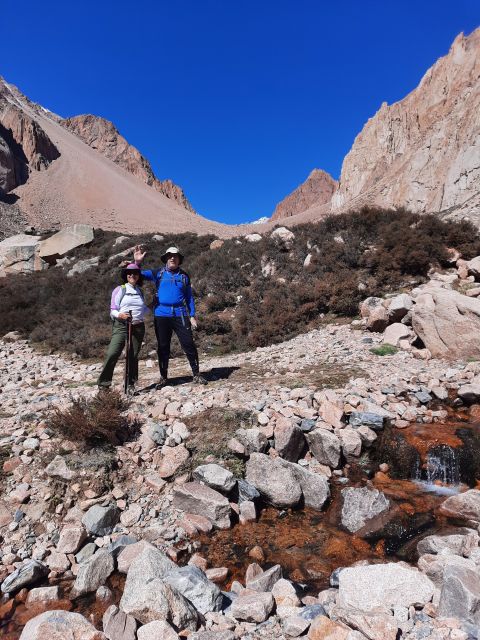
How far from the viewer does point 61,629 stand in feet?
8.14

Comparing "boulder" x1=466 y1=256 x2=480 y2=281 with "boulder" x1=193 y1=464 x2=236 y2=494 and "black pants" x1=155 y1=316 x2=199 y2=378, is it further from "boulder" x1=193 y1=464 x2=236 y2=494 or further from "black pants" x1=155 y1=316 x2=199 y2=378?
"boulder" x1=193 y1=464 x2=236 y2=494

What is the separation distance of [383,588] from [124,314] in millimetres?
5051

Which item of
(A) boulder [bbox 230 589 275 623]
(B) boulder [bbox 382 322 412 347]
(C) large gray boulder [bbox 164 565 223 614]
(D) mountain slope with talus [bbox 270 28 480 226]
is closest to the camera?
(A) boulder [bbox 230 589 275 623]

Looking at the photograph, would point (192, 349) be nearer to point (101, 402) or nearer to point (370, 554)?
point (101, 402)

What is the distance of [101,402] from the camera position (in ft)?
17.3

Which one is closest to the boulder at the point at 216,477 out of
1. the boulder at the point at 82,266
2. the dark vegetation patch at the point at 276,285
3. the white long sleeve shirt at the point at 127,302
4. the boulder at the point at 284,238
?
the white long sleeve shirt at the point at 127,302

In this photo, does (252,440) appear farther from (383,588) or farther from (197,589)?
(383,588)

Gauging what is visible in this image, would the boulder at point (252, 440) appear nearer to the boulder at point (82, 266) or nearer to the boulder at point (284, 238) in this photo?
the boulder at point (284, 238)

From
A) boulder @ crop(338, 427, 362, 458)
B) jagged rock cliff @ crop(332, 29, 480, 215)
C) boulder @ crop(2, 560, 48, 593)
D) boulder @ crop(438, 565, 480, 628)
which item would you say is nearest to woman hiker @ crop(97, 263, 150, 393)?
boulder @ crop(2, 560, 48, 593)

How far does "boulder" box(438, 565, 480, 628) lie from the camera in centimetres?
234

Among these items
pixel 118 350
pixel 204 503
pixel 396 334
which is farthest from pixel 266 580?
pixel 396 334

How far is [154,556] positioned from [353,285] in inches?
392

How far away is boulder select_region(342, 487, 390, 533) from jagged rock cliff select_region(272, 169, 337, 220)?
13851 cm

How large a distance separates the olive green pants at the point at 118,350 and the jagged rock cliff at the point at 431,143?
1792cm
